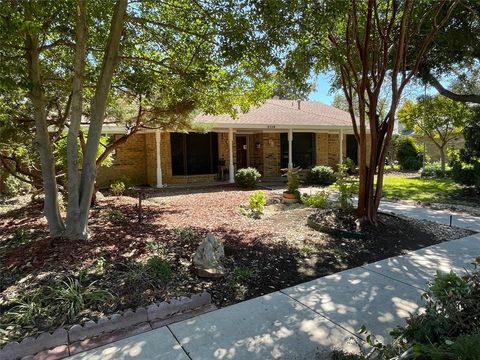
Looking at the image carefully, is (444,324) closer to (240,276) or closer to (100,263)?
(240,276)

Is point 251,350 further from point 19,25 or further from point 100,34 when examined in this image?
point 100,34

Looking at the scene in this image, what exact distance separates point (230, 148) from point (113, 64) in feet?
30.7

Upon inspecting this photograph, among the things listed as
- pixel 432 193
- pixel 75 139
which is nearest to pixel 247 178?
pixel 432 193

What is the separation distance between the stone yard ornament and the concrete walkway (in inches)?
27.0

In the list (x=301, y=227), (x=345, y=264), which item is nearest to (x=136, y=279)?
(x=345, y=264)

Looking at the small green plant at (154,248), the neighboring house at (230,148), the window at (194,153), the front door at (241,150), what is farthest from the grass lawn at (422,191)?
the small green plant at (154,248)

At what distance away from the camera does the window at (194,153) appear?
1524 centimetres

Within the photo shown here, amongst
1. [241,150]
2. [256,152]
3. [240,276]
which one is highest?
[241,150]

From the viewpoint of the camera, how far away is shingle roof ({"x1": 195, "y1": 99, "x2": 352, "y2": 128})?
14.5 metres

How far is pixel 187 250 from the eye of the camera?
5273 millimetres

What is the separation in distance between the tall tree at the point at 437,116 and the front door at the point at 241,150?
352 inches

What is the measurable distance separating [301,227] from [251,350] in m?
4.35

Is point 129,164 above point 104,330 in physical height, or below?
above

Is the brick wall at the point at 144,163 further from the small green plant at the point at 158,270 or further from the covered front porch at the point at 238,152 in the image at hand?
the small green plant at the point at 158,270
